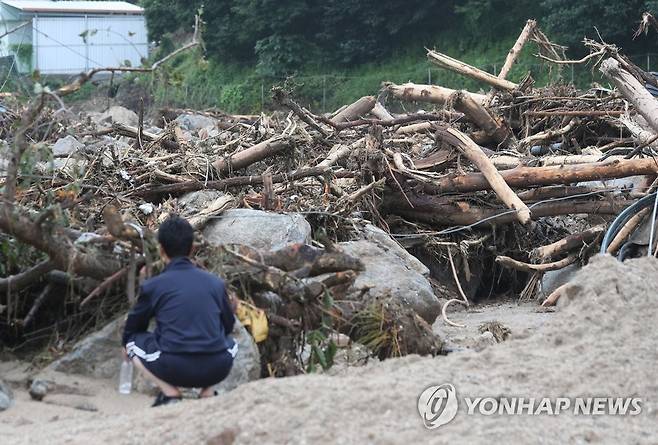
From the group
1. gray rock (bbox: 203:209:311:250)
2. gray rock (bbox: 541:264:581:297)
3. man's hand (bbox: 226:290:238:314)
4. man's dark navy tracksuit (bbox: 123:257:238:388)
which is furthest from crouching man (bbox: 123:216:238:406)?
gray rock (bbox: 541:264:581:297)

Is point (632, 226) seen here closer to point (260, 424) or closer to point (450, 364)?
point (450, 364)

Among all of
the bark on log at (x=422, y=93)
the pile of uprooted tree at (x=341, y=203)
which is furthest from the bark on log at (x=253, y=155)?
the bark on log at (x=422, y=93)

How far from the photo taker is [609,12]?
2683 cm

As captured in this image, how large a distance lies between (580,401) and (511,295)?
A: 18.0ft

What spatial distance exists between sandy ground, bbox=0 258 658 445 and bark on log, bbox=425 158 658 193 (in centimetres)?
354

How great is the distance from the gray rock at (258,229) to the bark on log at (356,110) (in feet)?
13.2

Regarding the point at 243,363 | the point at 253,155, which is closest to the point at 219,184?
the point at 253,155

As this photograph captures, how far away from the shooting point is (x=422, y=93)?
11.3m

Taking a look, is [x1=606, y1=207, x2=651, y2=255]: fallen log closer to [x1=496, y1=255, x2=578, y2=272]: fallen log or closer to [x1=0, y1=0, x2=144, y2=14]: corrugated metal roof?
[x1=496, y1=255, x2=578, y2=272]: fallen log

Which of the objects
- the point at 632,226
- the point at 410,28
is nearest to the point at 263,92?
the point at 410,28

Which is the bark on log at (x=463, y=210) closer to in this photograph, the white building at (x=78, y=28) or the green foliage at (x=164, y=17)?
the white building at (x=78, y=28)

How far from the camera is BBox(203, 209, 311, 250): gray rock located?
22.7 feet

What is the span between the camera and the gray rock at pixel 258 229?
6.92 metres

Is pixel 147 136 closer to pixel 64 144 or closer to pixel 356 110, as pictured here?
pixel 64 144
